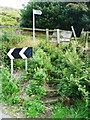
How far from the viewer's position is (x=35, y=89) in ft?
13.0

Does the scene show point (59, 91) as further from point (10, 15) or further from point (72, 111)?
point (10, 15)

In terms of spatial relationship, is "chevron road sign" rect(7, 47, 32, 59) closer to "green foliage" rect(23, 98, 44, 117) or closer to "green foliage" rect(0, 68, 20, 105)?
"green foliage" rect(0, 68, 20, 105)

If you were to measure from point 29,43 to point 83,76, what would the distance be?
3.48 m

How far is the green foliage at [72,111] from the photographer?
3277 mm

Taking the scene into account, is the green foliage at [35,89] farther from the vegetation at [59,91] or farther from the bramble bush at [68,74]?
the bramble bush at [68,74]

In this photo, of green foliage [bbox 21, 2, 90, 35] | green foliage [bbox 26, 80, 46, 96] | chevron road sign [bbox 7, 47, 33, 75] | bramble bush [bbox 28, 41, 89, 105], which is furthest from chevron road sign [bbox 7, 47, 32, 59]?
green foliage [bbox 21, 2, 90, 35]

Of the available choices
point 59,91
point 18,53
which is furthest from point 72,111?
point 18,53

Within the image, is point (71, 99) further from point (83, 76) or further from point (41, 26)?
point (41, 26)

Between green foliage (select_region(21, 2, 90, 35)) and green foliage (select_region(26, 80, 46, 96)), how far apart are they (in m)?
5.74

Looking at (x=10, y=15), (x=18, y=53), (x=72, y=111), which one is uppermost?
(x=10, y=15)

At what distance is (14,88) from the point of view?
396 cm

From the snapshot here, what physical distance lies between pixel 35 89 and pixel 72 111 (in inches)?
40.5

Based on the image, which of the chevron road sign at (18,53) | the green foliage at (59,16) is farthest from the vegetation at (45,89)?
the green foliage at (59,16)

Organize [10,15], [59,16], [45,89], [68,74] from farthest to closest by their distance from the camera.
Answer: [10,15] → [59,16] → [45,89] → [68,74]
